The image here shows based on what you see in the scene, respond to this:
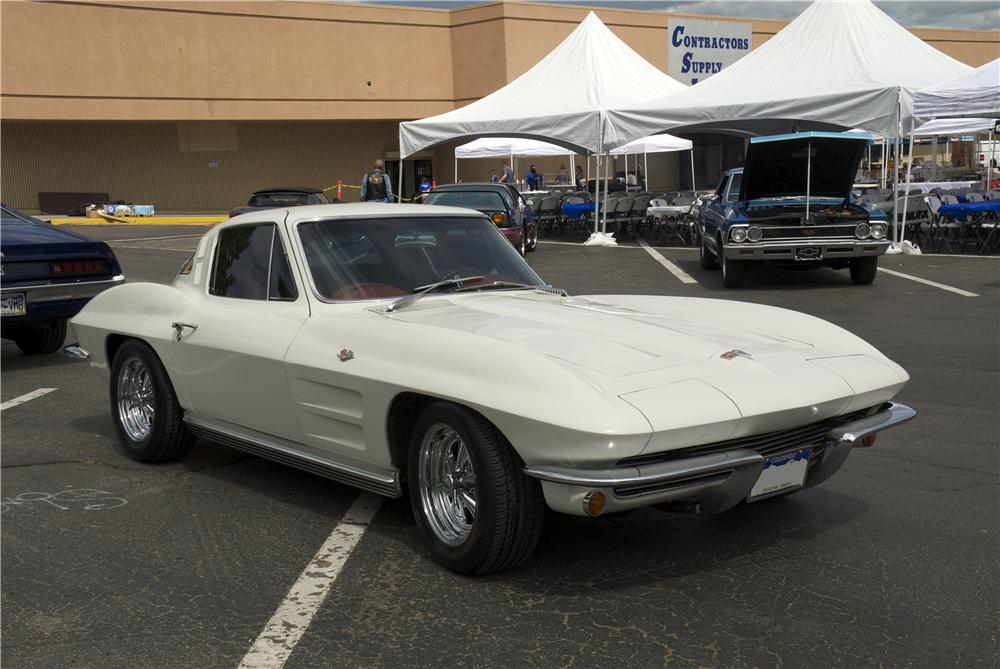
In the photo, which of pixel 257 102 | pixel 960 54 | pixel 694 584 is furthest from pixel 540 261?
pixel 960 54

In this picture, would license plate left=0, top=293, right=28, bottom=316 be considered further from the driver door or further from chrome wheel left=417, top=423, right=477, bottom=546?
chrome wheel left=417, top=423, right=477, bottom=546

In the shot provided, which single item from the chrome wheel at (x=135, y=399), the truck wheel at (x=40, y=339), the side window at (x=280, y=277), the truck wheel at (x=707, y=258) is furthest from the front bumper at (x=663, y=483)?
the truck wheel at (x=707, y=258)

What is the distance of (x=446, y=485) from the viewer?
160 inches

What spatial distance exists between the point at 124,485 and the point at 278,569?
1.64 metres

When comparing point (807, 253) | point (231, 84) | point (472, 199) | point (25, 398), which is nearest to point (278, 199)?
point (472, 199)

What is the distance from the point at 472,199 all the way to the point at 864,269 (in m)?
6.79

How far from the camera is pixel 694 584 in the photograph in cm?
387

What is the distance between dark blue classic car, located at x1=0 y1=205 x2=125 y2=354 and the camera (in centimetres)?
880

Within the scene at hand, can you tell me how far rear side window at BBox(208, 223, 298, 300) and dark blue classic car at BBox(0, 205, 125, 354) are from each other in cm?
394

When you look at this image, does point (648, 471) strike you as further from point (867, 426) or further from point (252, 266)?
point (252, 266)

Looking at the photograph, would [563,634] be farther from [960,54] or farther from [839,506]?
[960,54]

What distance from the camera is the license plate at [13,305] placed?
28.6 feet

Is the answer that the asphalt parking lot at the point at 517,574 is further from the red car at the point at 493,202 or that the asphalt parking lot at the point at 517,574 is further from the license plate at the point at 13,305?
the red car at the point at 493,202

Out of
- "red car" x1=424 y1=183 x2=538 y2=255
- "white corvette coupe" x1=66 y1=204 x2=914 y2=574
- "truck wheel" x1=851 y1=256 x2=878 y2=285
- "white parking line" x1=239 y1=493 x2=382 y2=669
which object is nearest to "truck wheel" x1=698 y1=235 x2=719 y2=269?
"truck wheel" x1=851 y1=256 x2=878 y2=285
